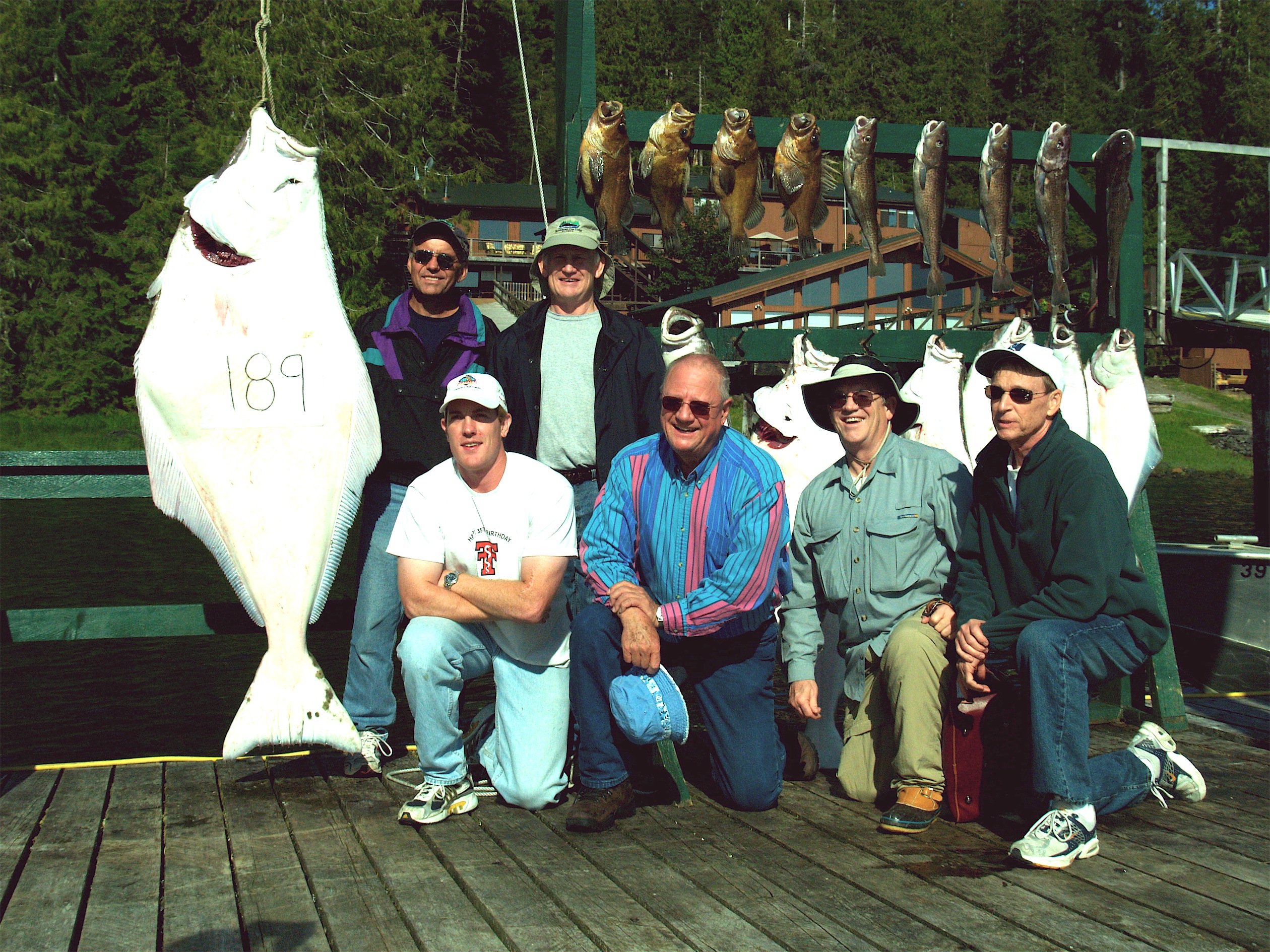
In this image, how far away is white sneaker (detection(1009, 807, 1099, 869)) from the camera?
112 inches

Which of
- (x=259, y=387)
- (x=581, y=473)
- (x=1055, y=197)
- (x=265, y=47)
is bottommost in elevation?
(x=581, y=473)

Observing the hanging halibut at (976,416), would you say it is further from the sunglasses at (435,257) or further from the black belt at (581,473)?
the sunglasses at (435,257)

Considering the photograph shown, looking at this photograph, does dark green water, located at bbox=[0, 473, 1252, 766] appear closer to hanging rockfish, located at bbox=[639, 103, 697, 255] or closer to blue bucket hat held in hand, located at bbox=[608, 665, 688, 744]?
blue bucket hat held in hand, located at bbox=[608, 665, 688, 744]

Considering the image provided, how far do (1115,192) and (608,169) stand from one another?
237 centimetres

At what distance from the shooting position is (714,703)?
11.1 ft

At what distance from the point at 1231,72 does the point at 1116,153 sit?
51181mm

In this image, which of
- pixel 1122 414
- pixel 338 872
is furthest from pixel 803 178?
pixel 338 872

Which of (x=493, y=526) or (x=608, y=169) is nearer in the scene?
(x=493, y=526)

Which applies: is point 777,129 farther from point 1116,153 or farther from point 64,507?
point 64,507

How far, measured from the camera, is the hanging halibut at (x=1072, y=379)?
176 inches

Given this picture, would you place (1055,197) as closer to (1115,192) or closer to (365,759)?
(1115,192)

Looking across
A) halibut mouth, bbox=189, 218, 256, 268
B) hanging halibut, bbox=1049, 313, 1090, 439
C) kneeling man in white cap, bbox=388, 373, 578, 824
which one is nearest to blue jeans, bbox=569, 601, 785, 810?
kneeling man in white cap, bbox=388, 373, 578, 824

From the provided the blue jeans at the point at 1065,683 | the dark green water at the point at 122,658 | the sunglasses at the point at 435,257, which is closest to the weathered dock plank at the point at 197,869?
the dark green water at the point at 122,658

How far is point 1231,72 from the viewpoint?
153ft
